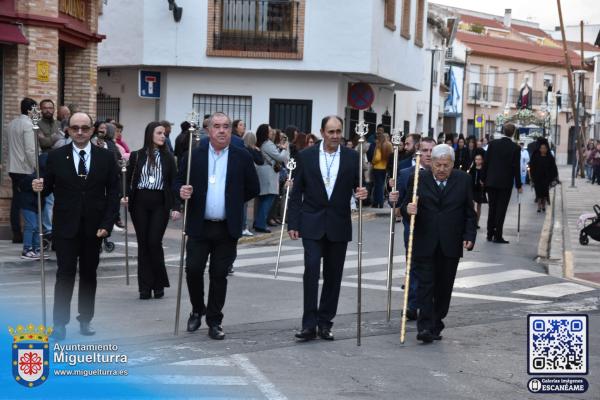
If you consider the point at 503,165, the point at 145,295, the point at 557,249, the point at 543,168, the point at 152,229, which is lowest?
the point at 557,249

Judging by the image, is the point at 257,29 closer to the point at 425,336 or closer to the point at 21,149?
the point at 21,149

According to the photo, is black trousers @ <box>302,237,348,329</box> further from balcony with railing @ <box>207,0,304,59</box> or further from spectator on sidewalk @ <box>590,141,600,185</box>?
spectator on sidewalk @ <box>590,141,600,185</box>

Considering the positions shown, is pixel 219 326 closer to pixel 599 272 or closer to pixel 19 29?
pixel 599 272

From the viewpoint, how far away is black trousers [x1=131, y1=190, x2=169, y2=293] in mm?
12344

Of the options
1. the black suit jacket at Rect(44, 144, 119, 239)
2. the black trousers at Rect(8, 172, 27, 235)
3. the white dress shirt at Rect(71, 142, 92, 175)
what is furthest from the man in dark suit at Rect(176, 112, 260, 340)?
the black trousers at Rect(8, 172, 27, 235)

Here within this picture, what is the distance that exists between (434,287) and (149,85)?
67.1 ft

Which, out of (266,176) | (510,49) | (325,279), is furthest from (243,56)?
(510,49)

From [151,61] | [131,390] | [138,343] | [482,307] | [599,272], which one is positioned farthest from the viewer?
[151,61]

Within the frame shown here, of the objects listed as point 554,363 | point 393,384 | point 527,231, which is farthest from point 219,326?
point 527,231

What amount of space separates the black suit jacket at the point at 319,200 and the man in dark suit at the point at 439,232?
0.57 meters

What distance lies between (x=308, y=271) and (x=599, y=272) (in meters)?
→ 7.40

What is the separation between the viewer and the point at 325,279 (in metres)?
10.2

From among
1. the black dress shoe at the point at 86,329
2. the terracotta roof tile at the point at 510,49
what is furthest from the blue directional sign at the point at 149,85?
the terracotta roof tile at the point at 510,49

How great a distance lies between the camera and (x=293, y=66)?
31156mm
